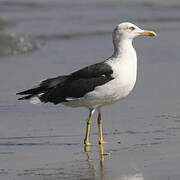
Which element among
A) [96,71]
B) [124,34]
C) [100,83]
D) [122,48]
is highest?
[124,34]

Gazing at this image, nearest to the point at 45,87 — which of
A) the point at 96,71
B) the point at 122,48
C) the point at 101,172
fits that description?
the point at 96,71

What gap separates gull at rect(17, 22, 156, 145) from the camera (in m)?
8.23

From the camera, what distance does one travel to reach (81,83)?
8.48m

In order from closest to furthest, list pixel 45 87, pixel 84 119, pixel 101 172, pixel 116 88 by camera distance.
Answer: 1. pixel 101 172
2. pixel 116 88
3. pixel 45 87
4. pixel 84 119

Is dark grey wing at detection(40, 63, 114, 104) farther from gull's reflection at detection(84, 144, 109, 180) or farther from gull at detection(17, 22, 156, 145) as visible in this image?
gull's reflection at detection(84, 144, 109, 180)

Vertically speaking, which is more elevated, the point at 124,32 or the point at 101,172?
the point at 124,32

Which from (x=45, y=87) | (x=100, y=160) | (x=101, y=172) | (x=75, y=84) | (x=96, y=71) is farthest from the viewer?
(x=45, y=87)

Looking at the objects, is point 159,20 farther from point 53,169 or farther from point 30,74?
point 53,169

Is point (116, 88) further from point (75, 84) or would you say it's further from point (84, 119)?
point (84, 119)

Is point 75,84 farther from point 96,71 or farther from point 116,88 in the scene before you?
point 116,88

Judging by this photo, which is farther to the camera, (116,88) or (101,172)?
(116,88)

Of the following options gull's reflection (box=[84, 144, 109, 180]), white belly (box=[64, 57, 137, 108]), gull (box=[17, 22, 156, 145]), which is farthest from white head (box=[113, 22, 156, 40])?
gull's reflection (box=[84, 144, 109, 180])

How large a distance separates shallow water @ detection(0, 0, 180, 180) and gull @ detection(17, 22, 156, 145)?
1.51 feet

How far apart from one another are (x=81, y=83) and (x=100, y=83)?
306mm
